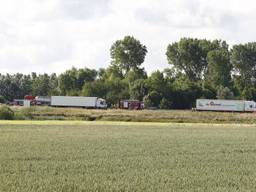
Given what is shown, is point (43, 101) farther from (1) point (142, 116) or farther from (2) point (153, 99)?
(1) point (142, 116)

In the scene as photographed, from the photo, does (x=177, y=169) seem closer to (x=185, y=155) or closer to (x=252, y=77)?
(x=185, y=155)

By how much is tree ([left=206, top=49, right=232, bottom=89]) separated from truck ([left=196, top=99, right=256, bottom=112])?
1358 inches

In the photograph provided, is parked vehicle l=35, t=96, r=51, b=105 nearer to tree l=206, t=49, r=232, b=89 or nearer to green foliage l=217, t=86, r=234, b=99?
green foliage l=217, t=86, r=234, b=99

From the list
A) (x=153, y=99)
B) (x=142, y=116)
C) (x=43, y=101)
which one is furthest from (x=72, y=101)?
(x=142, y=116)

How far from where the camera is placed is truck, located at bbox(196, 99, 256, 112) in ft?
498

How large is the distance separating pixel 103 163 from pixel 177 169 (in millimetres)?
3677

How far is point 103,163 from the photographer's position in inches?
1092

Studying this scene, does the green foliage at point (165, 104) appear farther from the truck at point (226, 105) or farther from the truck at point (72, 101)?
the truck at point (72, 101)

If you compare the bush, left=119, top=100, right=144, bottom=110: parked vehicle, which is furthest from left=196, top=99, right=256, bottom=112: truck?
the bush

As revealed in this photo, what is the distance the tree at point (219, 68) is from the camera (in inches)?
7485

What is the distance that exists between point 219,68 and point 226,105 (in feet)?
132

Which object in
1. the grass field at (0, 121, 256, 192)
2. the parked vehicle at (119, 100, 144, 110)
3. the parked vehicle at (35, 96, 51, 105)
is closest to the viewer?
the grass field at (0, 121, 256, 192)

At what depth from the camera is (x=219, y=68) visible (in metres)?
192

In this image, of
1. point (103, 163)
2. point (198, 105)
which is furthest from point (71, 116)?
point (103, 163)
